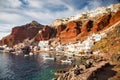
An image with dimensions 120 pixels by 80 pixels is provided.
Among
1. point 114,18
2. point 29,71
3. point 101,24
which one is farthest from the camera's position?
point 101,24

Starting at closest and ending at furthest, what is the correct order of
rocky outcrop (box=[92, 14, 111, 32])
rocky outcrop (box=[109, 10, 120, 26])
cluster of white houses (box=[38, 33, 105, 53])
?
cluster of white houses (box=[38, 33, 105, 53]) < rocky outcrop (box=[109, 10, 120, 26]) < rocky outcrop (box=[92, 14, 111, 32])

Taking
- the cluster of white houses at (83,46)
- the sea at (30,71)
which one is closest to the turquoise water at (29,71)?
the sea at (30,71)

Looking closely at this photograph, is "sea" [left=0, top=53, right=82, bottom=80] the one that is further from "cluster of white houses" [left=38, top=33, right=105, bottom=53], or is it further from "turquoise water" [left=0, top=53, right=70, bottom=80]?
"cluster of white houses" [left=38, top=33, right=105, bottom=53]

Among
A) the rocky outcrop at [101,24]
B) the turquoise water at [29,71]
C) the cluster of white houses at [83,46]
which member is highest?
the rocky outcrop at [101,24]

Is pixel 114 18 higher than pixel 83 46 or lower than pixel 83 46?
higher

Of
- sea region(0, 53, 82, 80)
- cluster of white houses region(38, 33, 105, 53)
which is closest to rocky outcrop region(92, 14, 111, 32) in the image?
cluster of white houses region(38, 33, 105, 53)

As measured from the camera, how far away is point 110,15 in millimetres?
193750

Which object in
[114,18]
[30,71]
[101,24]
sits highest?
[114,18]

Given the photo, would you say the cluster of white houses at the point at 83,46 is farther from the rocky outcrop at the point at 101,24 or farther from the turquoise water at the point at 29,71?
the turquoise water at the point at 29,71

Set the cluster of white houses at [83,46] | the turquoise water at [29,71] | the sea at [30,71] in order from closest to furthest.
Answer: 1. the turquoise water at [29,71]
2. the sea at [30,71]
3. the cluster of white houses at [83,46]

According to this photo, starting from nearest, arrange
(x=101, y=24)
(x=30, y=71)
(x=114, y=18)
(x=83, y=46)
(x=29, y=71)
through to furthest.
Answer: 1. (x=30, y=71)
2. (x=29, y=71)
3. (x=83, y=46)
4. (x=114, y=18)
5. (x=101, y=24)

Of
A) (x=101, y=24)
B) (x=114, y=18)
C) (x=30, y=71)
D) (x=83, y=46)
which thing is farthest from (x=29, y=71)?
(x=114, y=18)

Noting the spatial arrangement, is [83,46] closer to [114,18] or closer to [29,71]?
[114,18]


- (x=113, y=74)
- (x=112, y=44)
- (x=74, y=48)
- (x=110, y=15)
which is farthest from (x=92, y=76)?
(x=110, y=15)
